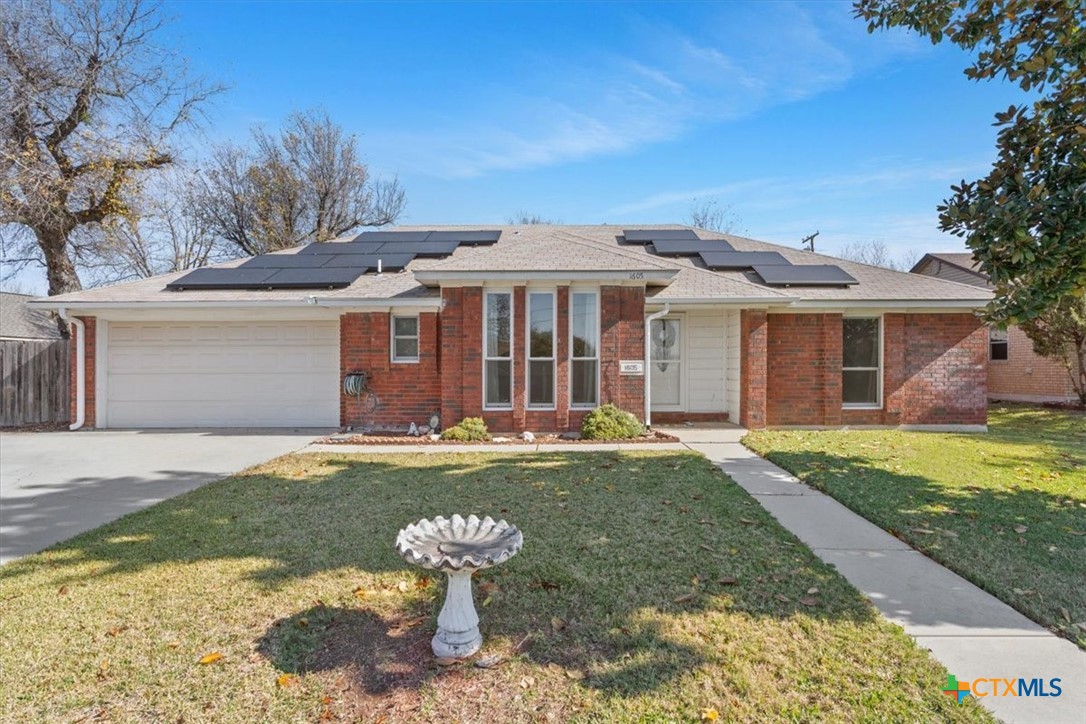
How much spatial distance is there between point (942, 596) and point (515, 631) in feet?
9.27

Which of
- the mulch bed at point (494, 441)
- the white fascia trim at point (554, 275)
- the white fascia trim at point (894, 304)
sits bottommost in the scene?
the mulch bed at point (494, 441)

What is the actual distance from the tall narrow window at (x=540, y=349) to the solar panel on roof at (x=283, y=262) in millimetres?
5727

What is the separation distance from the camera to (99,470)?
723 centimetres

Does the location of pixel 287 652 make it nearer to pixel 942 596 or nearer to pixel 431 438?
pixel 942 596

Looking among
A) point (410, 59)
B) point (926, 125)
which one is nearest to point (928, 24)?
point (926, 125)

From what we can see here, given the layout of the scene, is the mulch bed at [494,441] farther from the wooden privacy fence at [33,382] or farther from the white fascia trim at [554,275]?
the wooden privacy fence at [33,382]

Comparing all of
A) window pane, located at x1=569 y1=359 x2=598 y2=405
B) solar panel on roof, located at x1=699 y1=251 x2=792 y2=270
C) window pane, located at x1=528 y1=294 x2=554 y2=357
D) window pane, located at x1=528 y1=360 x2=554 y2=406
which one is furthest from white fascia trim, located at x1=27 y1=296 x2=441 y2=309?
solar panel on roof, located at x1=699 y1=251 x2=792 y2=270

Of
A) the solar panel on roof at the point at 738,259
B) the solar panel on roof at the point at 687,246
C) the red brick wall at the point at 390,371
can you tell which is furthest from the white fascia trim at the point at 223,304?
the solar panel on roof at the point at 738,259

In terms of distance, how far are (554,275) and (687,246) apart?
5.33 m

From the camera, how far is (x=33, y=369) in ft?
39.8

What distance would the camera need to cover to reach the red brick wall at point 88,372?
1102cm

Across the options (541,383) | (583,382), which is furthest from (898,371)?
(541,383)

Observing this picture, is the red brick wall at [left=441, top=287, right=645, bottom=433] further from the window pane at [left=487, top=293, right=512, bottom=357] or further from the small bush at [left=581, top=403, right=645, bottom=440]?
the small bush at [left=581, top=403, right=645, bottom=440]

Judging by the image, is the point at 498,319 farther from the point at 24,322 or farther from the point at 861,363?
the point at 24,322
